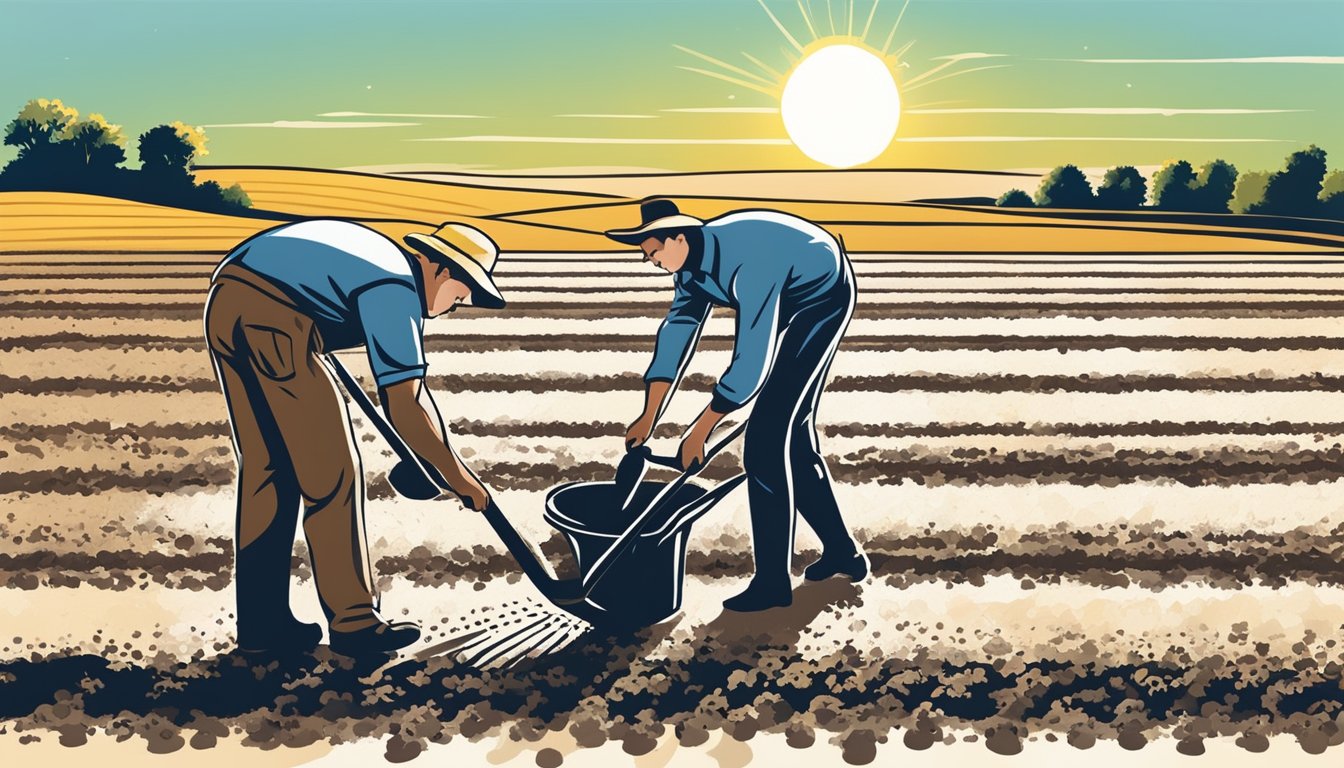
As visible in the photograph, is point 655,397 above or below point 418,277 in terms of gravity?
below

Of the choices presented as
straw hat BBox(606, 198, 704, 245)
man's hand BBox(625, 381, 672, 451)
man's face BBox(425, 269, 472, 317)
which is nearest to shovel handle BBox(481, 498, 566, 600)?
man's hand BBox(625, 381, 672, 451)

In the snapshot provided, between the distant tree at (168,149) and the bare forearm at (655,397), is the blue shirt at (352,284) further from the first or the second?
the distant tree at (168,149)

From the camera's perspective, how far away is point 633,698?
399cm

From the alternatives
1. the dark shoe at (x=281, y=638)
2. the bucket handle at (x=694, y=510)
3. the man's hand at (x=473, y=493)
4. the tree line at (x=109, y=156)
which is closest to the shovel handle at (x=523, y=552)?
the man's hand at (x=473, y=493)

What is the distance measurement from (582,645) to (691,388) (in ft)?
18.2

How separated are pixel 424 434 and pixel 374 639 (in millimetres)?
931

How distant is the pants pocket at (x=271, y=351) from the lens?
12.4 feet

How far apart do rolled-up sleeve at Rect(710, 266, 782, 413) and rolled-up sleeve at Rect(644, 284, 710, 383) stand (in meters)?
0.37

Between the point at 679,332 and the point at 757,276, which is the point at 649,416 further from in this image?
the point at 757,276

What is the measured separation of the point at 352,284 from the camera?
12.3 feet

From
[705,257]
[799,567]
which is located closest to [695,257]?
[705,257]

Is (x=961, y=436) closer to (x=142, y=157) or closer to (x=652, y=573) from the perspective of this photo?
(x=652, y=573)

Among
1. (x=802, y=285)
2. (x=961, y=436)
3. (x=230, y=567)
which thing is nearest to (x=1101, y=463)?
(x=961, y=436)

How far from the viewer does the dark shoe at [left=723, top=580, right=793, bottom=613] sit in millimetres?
4699
